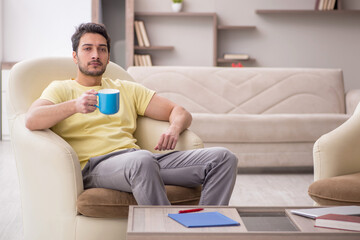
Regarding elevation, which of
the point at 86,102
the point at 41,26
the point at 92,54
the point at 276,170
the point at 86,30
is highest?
the point at 41,26

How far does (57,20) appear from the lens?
615 cm

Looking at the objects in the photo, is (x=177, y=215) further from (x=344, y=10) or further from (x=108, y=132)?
(x=344, y=10)

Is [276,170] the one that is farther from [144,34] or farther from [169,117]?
[144,34]

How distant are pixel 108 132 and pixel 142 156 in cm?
34

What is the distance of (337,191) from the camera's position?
208 centimetres

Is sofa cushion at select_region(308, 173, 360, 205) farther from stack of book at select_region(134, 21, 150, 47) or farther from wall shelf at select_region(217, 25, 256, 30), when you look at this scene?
stack of book at select_region(134, 21, 150, 47)

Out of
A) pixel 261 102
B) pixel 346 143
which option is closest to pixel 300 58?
pixel 261 102

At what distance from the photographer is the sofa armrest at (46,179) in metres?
1.89

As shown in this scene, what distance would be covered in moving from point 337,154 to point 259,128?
5.73 ft

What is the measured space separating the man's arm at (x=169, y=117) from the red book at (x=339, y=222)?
0.87 meters

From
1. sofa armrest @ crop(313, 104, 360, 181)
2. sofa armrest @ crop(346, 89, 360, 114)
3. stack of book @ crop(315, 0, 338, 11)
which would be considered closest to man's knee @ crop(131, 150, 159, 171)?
sofa armrest @ crop(313, 104, 360, 181)

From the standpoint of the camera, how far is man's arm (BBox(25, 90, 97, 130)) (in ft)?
6.48

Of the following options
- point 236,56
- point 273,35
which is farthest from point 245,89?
point 273,35

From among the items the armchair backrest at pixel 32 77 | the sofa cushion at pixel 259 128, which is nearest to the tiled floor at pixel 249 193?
the sofa cushion at pixel 259 128
